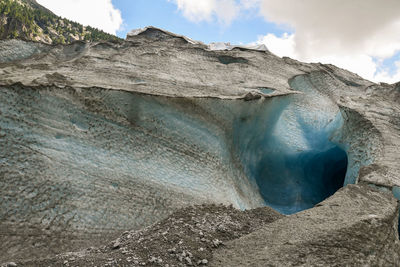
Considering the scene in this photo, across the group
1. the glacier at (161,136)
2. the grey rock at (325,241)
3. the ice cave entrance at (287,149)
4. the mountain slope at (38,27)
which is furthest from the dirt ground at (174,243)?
the mountain slope at (38,27)

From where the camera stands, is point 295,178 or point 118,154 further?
point 295,178

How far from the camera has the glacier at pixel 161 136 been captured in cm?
294

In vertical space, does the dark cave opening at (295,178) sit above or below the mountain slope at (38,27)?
below

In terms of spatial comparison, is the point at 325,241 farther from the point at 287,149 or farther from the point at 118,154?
the point at 287,149

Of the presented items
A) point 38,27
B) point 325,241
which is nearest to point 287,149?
point 325,241

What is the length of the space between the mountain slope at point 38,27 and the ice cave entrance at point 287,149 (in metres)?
33.5

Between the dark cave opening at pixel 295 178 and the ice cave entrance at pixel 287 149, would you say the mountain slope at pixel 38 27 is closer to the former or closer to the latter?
the ice cave entrance at pixel 287 149

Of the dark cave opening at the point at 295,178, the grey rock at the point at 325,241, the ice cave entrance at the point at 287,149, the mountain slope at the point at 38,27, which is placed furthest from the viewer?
the mountain slope at the point at 38,27

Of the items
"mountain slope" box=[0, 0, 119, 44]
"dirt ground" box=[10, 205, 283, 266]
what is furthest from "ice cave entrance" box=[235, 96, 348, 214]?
"mountain slope" box=[0, 0, 119, 44]

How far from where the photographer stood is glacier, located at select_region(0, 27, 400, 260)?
2943 mm

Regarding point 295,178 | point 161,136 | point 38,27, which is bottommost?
point 295,178

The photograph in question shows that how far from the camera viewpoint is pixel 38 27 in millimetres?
50531

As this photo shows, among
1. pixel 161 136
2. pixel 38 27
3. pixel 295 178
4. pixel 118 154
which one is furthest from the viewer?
pixel 38 27

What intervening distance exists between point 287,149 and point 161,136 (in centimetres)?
305
